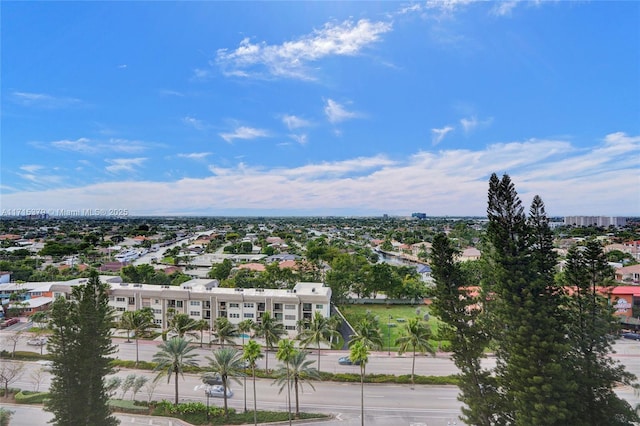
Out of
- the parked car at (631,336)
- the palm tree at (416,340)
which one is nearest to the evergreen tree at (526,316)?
the palm tree at (416,340)

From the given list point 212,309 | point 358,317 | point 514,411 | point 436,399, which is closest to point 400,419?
point 436,399

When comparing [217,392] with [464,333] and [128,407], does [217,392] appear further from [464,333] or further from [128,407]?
[464,333]

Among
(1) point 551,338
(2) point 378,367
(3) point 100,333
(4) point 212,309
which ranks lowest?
(2) point 378,367

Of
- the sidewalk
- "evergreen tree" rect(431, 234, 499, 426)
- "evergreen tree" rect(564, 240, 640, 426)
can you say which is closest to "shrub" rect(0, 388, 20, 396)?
the sidewalk

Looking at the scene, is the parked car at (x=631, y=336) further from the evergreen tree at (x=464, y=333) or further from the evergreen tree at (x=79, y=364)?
the evergreen tree at (x=79, y=364)

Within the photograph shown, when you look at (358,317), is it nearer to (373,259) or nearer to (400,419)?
(400,419)

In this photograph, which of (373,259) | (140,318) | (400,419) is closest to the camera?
(400,419)

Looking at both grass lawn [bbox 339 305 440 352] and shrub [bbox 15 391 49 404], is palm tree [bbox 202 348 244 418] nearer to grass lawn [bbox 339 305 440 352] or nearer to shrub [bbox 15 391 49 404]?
shrub [bbox 15 391 49 404]
